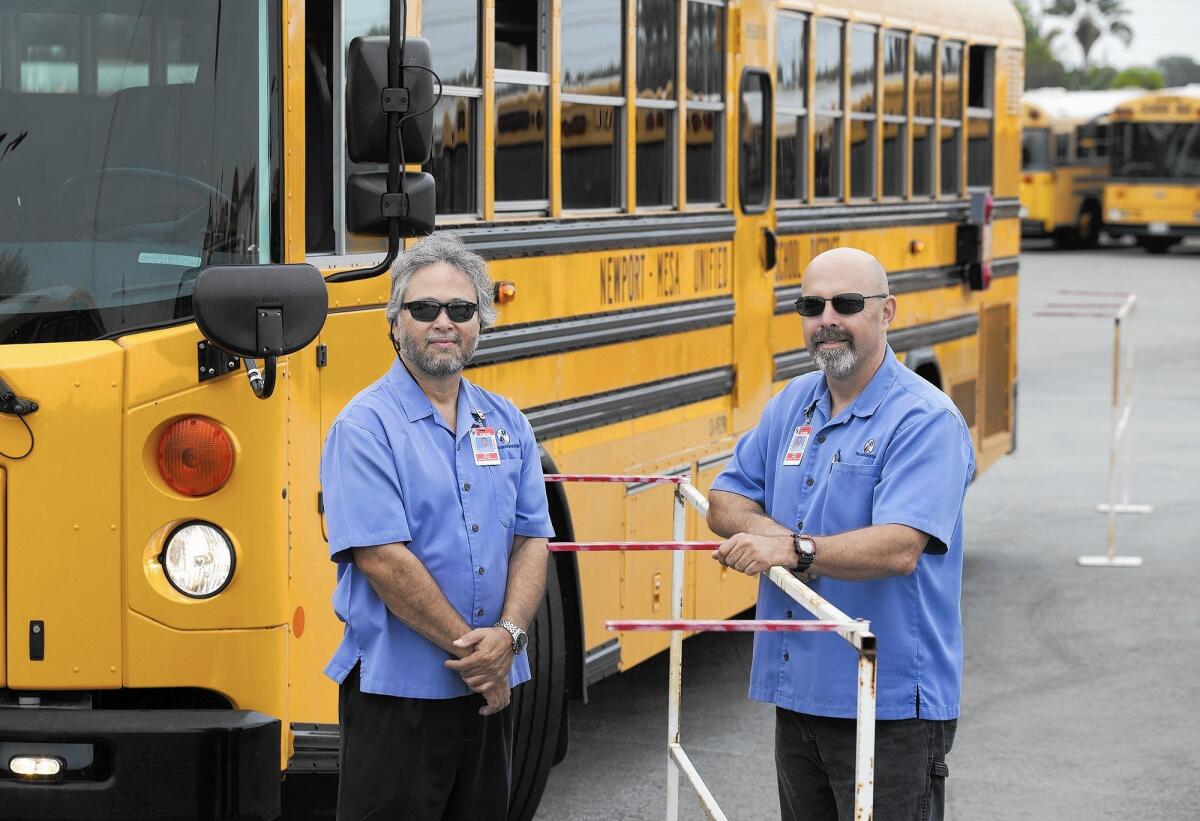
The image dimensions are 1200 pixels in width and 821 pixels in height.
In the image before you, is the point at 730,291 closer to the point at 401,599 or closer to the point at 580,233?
the point at 580,233

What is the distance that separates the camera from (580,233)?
558 cm

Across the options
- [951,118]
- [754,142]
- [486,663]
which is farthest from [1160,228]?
[486,663]

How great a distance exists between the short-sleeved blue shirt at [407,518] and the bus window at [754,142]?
3.25m

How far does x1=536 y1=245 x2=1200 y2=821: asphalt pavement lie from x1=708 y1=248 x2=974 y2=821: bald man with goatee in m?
2.07

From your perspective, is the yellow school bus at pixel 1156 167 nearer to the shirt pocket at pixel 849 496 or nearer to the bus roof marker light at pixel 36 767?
the shirt pocket at pixel 849 496

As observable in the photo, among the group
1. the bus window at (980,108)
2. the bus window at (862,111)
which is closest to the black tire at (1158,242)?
the bus window at (980,108)

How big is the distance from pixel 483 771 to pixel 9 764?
103cm

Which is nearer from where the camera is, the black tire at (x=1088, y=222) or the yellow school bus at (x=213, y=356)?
the yellow school bus at (x=213, y=356)

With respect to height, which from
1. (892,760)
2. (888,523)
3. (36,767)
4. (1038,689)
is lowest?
(1038,689)

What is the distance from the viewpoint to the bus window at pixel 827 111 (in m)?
7.42

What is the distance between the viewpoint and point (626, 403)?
5949 millimetres

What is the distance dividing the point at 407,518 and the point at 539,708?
1679mm

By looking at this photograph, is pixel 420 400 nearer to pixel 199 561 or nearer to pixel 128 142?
pixel 199 561

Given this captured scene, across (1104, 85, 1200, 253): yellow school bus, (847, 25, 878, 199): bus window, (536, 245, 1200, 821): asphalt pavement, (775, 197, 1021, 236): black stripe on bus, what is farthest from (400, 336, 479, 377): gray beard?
(1104, 85, 1200, 253): yellow school bus
